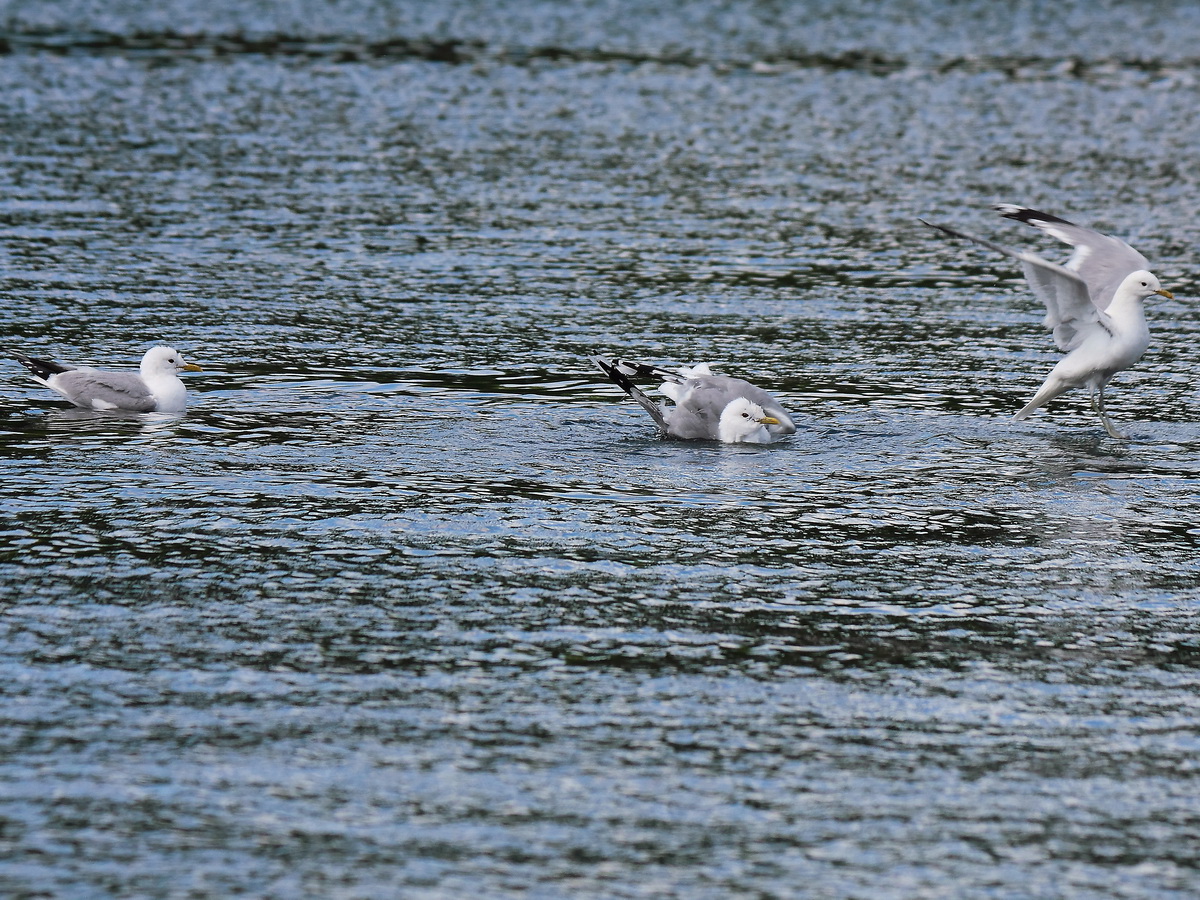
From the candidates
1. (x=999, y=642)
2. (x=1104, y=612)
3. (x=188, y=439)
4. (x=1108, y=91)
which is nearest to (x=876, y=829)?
(x=999, y=642)

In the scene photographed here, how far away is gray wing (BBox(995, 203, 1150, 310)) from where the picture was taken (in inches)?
723

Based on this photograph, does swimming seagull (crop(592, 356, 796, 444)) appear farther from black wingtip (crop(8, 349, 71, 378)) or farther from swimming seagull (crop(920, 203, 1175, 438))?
black wingtip (crop(8, 349, 71, 378))

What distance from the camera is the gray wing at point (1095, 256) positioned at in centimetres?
1836

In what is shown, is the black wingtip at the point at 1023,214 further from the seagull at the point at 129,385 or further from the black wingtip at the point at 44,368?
the black wingtip at the point at 44,368

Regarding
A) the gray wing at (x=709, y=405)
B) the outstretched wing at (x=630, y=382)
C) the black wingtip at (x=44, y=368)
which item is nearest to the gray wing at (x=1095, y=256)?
the gray wing at (x=709, y=405)

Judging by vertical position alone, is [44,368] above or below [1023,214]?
below

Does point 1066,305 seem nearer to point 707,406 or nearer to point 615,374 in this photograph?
point 707,406

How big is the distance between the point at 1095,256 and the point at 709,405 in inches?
193

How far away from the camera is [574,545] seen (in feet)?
42.8

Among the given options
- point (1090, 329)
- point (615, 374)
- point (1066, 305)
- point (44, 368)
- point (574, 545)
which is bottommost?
point (574, 545)

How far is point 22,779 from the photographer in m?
9.03

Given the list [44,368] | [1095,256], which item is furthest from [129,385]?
[1095,256]

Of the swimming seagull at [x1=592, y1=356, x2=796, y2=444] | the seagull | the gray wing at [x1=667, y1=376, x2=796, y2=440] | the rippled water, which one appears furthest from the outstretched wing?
the seagull

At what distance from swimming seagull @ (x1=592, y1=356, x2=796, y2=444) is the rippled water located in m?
0.23
